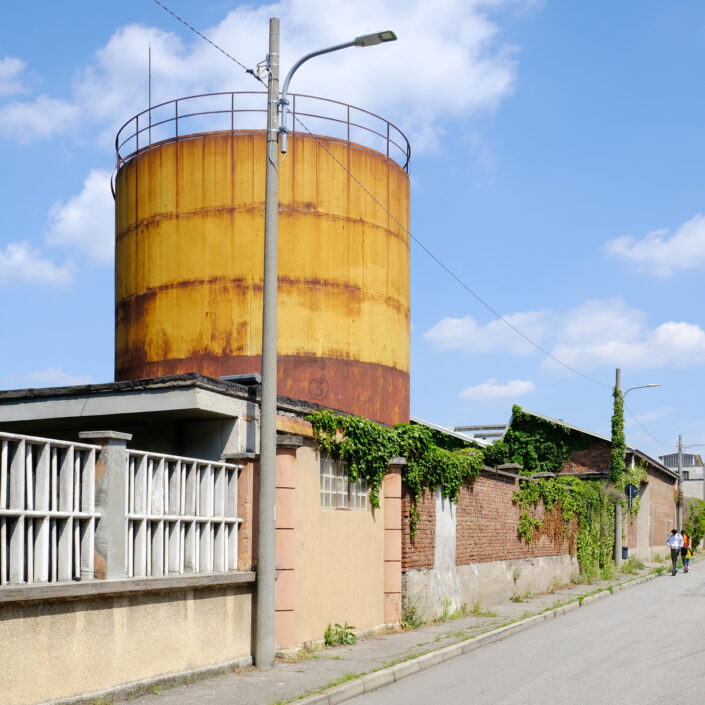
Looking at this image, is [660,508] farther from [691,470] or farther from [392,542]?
[691,470]

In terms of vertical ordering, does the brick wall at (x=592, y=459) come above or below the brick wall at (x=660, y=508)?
above

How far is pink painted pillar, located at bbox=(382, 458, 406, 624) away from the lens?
1625 cm

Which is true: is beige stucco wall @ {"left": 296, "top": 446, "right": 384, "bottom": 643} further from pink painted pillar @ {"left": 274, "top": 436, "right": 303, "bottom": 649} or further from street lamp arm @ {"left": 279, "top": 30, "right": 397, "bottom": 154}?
street lamp arm @ {"left": 279, "top": 30, "right": 397, "bottom": 154}

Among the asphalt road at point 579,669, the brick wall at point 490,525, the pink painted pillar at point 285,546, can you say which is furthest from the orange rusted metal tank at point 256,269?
the pink painted pillar at point 285,546

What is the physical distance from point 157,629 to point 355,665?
305 centimetres

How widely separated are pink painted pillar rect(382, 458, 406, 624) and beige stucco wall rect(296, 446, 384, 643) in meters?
0.16

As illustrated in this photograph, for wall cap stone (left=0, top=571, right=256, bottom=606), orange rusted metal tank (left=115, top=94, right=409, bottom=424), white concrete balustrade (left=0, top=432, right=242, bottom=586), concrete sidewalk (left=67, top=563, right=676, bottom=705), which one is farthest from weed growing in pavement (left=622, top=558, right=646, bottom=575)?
wall cap stone (left=0, top=571, right=256, bottom=606)

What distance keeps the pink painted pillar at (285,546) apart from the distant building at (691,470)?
3948 inches

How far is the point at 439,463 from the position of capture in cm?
1856

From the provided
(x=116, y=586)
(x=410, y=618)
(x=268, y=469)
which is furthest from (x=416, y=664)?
(x=116, y=586)

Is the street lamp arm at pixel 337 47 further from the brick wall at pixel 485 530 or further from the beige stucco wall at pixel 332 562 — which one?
the brick wall at pixel 485 530

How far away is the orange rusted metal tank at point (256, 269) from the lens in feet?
65.3

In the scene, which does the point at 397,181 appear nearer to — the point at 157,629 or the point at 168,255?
the point at 168,255

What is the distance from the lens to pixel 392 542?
1641 cm
